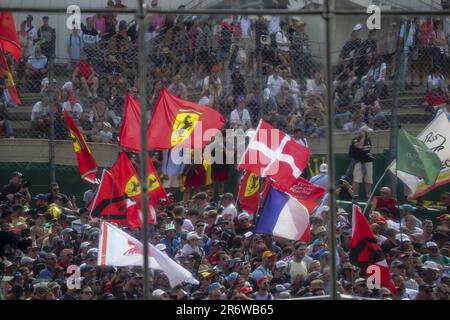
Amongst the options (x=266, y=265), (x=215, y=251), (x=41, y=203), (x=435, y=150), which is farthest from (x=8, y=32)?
(x=435, y=150)

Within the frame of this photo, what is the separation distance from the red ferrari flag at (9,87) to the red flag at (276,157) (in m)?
2.47

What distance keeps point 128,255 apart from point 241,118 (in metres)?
2.21

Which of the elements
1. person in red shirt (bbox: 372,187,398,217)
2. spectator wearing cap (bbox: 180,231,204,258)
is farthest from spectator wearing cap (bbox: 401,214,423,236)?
spectator wearing cap (bbox: 180,231,204,258)

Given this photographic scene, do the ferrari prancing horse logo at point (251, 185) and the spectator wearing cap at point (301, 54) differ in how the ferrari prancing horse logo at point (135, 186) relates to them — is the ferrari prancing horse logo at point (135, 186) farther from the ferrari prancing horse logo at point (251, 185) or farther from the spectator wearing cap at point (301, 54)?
the spectator wearing cap at point (301, 54)

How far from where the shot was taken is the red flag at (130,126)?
1035 cm

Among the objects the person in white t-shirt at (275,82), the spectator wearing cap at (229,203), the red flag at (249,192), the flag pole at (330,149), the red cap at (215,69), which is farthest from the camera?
the red cap at (215,69)

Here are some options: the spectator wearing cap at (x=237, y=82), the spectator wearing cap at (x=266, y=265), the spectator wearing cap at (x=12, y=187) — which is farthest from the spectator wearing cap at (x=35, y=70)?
the spectator wearing cap at (x=266, y=265)

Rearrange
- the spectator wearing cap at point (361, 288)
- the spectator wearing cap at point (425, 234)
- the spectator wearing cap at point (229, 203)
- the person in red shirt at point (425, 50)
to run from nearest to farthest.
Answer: the spectator wearing cap at point (361, 288) → the spectator wearing cap at point (425, 234) → the spectator wearing cap at point (229, 203) → the person in red shirt at point (425, 50)

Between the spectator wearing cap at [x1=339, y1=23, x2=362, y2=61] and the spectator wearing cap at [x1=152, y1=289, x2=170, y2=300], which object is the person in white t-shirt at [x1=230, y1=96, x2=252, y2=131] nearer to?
the spectator wearing cap at [x1=339, y1=23, x2=362, y2=61]

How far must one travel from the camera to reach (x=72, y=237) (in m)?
10.3

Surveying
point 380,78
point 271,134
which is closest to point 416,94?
point 380,78

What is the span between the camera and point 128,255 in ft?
30.1

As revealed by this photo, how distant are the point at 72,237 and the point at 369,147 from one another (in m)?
3.02

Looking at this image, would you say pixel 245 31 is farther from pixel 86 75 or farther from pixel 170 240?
pixel 170 240
